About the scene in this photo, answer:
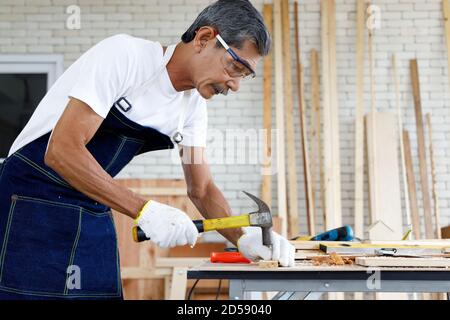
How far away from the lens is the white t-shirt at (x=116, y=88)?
1.89 meters

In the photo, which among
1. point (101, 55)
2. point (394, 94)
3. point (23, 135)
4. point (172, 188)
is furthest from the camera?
point (394, 94)

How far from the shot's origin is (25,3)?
20.2 feet

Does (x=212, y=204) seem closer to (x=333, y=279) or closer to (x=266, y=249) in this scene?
(x=266, y=249)

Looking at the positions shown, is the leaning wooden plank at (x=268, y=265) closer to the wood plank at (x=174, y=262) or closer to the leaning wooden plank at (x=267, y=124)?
the wood plank at (x=174, y=262)

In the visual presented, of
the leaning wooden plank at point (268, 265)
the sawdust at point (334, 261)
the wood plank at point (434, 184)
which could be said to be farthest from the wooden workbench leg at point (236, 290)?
the wood plank at point (434, 184)

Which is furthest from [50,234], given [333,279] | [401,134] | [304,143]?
[401,134]

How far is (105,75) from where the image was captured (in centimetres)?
190

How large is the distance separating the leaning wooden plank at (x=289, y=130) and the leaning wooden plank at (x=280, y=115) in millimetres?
49

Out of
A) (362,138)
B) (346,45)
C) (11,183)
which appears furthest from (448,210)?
(11,183)

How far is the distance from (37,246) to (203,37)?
33.6 inches

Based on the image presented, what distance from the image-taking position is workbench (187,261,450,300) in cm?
181

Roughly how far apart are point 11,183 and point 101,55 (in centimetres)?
50

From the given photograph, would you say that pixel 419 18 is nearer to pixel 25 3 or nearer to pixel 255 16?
pixel 25 3

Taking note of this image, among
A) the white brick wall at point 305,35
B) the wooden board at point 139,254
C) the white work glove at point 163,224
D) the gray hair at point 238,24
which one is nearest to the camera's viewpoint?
the white work glove at point 163,224
